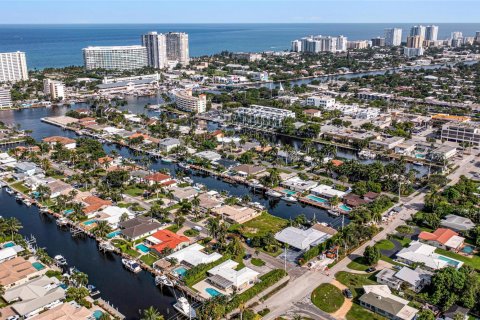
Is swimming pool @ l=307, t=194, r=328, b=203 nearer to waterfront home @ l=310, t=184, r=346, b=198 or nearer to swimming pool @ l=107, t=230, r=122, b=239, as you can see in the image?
waterfront home @ l=310, t=184, r=346, b=198

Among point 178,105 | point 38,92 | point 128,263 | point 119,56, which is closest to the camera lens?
point 128,263

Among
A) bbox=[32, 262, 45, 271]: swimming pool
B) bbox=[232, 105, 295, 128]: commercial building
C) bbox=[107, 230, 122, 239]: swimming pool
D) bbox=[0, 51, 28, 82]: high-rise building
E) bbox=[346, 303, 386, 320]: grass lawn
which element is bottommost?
bbox=[346, 303, 386, 320]: grass lawn

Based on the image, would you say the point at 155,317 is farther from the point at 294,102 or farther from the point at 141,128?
the point at 294,102

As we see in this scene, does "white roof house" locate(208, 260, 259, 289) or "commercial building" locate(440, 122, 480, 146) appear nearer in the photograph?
"white roof house" locate(208, 260, 259, 289)

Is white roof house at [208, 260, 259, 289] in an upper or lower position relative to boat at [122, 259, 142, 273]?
upper

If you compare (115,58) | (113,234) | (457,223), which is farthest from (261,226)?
(115,58)

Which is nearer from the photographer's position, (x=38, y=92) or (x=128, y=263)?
(x=128, y=263)

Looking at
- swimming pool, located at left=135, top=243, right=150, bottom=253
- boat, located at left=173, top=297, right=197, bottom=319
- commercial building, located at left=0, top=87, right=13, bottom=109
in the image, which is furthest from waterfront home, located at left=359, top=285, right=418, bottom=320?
commercial building, located at left=0, top=87, right=13, bottom=109

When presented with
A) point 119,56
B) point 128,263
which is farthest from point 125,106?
point 128,263
